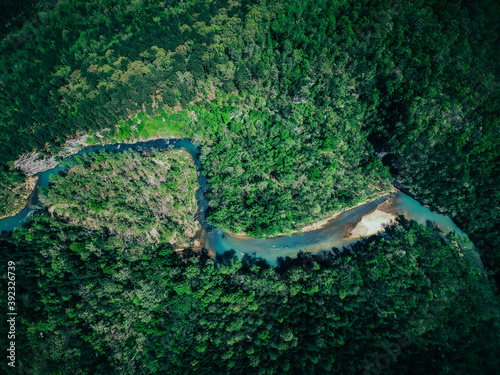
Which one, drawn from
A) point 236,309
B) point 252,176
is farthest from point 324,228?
point 236,309

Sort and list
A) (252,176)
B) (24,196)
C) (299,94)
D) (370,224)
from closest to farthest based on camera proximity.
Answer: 1. (252,176)
2. (370,224)
3. (24,196)
4. (299,94)

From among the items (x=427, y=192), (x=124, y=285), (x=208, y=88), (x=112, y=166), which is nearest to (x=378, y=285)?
(x=427, y=192)

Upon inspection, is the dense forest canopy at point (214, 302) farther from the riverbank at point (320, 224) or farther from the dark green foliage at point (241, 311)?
the riverbank at point (320, 224)

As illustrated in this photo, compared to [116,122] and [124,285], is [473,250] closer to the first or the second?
[124,285]

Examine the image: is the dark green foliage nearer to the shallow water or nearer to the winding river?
the shallow water

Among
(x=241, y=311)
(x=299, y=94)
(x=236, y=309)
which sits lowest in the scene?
(x=241, y=311)

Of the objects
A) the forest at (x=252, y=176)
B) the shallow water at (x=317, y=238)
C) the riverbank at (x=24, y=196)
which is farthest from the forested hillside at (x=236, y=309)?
the riverbank at (x=24, y=196)

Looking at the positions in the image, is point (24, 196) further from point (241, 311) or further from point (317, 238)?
point (317, 238)
